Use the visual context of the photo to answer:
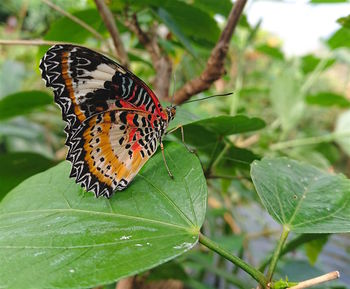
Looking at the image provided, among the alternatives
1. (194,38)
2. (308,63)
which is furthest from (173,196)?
(308,63)

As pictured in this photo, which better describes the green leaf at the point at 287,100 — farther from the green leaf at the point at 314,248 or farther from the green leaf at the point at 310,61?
the green leaf at the point at 314,248

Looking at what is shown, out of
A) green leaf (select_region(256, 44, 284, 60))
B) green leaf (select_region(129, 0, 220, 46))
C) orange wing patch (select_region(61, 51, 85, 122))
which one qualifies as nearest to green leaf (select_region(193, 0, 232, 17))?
green leaf (select_region(129, 0, 220, 46))

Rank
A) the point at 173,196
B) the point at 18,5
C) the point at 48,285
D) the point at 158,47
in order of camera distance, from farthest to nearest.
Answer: the point at 18,5 < the point at 158,47 < the point at 173,196 < the point at 48,285

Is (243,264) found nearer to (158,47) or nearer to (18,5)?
(158,47)

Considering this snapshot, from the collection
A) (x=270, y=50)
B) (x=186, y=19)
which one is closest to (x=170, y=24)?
(x=186, y=19)

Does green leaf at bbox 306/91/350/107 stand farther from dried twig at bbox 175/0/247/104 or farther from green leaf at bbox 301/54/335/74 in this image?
dried twig at bbox 175/0/247/104

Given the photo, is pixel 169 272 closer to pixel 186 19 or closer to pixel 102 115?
pixel 102 115
